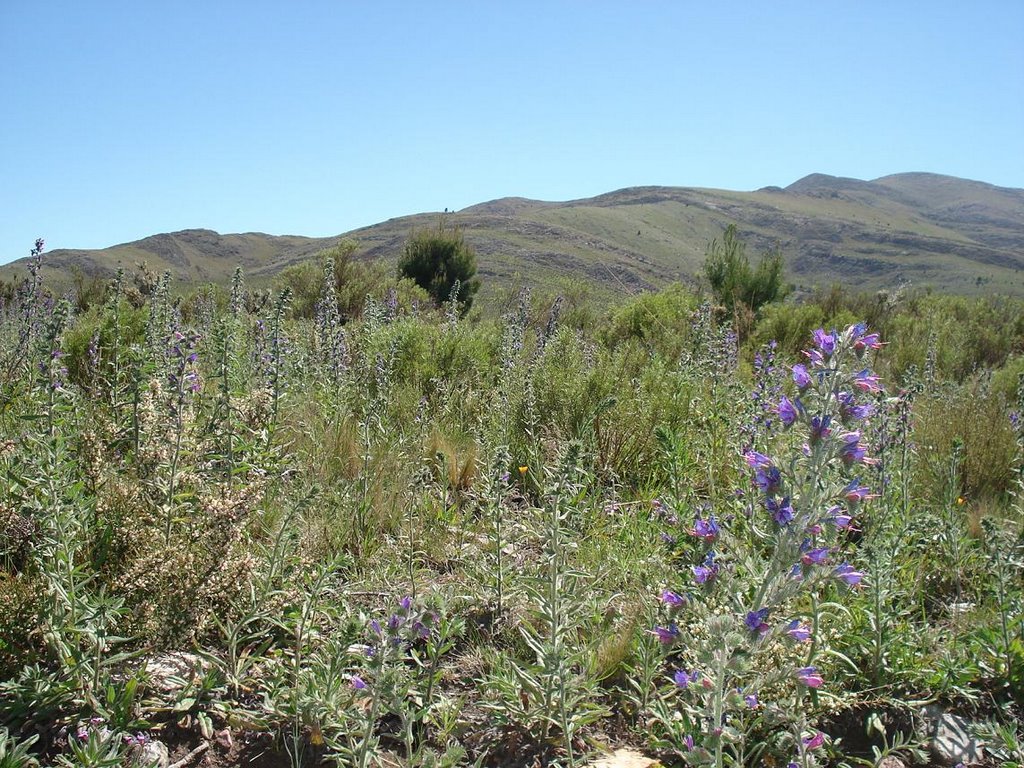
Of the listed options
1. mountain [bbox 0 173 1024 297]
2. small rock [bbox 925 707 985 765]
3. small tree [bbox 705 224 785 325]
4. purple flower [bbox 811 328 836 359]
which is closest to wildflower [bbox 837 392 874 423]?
purple flower [bbox 811 328 836 359]

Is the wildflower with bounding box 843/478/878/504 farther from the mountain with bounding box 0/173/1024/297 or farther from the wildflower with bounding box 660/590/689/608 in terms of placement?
the mountain with bounding box 0/173/1024/297

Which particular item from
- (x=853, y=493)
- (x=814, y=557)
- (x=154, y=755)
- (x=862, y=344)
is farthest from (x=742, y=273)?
(x=154, y=755)

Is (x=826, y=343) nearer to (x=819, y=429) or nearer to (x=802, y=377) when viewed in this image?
(x=802, y=377)

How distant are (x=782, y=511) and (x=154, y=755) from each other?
2.02m

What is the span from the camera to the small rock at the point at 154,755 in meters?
2.00

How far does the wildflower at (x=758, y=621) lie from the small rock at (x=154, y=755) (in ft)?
5.68

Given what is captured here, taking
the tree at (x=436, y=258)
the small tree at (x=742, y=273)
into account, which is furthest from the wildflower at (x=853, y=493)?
the tree at (x=436, y=258)

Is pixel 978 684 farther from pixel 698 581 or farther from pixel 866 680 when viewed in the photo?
pixel 698 581

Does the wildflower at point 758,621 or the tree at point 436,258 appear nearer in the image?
the wildflower at point 758,621

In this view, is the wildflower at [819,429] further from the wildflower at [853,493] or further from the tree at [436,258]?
the tree at [436,258]

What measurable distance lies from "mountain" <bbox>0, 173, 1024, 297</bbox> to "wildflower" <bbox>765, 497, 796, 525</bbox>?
48.5 meters

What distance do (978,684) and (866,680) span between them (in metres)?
0.60

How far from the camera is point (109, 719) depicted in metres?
2.11

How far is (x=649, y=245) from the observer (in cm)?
9662
